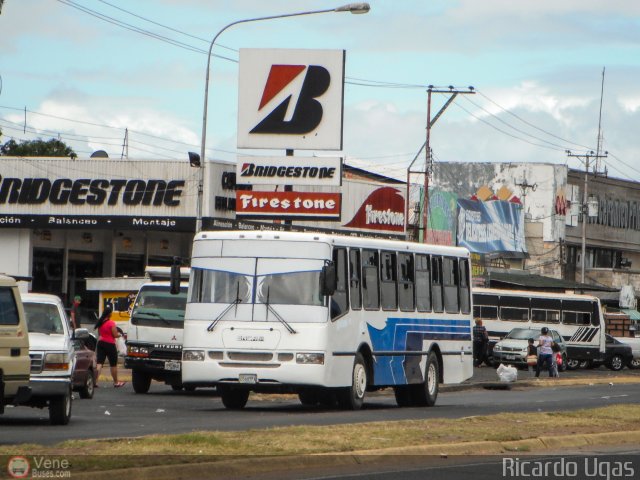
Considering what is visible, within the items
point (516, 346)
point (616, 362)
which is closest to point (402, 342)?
point (516, 346)

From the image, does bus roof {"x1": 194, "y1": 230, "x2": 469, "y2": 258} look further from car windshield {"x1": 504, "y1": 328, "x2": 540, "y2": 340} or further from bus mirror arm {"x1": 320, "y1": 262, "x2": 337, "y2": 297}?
car windshield {"x1": 504, "y1": 328, "x2": 540, "y2": 340}

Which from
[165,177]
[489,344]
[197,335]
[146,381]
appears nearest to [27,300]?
[197,335]

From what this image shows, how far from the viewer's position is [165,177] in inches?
2108

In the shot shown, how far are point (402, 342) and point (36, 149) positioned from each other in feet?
207

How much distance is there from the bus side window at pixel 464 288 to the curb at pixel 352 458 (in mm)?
9416

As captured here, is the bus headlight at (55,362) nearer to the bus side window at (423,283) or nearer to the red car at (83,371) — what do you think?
the red car at (83,371)

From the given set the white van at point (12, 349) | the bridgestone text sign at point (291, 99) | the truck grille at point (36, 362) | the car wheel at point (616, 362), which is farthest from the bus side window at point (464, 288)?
the car wheel at point (616, 362)

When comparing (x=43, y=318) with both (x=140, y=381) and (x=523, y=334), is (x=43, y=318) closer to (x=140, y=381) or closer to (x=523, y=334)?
(x=140, y=381)

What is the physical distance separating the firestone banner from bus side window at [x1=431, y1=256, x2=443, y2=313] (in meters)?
49.3

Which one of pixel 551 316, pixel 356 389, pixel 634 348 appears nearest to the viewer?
pixel 356 389

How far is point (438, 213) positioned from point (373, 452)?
60215 millimetres

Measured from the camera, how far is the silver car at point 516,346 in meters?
51.9

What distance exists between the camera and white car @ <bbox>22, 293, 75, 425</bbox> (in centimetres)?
1831

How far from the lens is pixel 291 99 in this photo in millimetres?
44531
